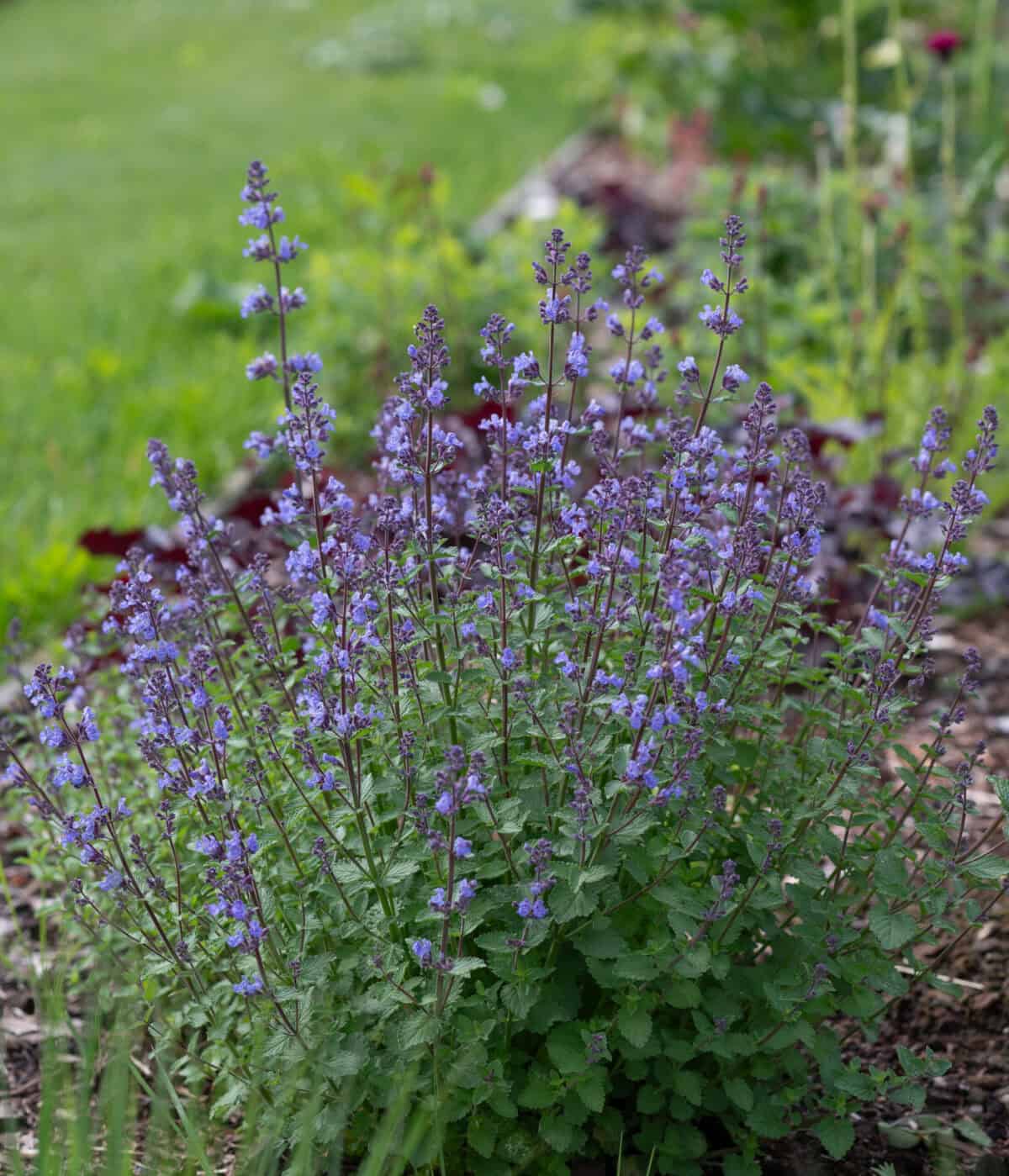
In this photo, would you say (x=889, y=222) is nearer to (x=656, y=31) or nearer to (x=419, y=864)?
(x=419, y=864)

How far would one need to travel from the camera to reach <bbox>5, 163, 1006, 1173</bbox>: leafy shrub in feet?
6.77

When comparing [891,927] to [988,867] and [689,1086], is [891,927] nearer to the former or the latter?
[988,867]

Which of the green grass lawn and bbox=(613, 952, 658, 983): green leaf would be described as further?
the green grass lawn

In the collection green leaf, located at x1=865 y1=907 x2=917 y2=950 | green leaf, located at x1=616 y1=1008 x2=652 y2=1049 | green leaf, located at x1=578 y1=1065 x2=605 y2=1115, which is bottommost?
green leaf, located at x1=578 y1=1065 x2=605 y2=1115

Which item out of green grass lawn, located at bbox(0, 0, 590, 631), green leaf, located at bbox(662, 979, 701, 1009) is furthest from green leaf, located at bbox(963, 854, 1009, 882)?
green grass lawn, located at bbox(0, 0, 590, 631)

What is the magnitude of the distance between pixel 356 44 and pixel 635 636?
1249 centimetres

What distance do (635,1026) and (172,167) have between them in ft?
28.5

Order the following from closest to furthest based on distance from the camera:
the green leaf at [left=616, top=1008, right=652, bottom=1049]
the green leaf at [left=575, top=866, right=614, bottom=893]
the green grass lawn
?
the green leaf at [left=575, top=866, right=614, bottom=893] < the green leaf at [left=616, top=1008, right=652, bottom=1049] < the green grass lawn

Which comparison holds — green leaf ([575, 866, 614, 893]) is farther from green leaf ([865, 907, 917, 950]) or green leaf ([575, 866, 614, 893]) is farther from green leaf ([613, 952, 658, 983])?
green leaf ([865, 907, 917, 950])

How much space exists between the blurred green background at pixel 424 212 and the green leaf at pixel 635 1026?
Result: 2785 mm

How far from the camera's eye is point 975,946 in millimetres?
3029

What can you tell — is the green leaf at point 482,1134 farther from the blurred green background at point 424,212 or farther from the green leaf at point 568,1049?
the blurred green background at point 424,212

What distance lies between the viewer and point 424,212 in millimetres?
7164

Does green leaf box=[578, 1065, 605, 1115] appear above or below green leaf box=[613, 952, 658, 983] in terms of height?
below
